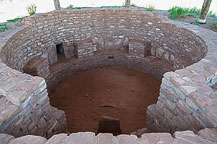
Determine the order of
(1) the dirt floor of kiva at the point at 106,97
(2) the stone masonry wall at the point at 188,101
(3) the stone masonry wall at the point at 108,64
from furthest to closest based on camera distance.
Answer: (3) the stone masonry wall at the point at 108,64 < (1) the dirt floor of kiva at the point at 106,97 < (2) the stone masonry wall at the point at 188,101

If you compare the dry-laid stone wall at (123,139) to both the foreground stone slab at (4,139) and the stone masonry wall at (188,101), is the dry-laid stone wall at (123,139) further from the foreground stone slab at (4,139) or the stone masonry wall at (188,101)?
the stone masonry wall at (188,101)

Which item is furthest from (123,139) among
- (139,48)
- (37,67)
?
(139,48)

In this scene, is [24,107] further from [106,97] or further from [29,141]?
[106,97]

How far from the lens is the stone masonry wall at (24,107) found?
8.56 feet

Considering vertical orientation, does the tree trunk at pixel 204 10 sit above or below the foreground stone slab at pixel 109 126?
above

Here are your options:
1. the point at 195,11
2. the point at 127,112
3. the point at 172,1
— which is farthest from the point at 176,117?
the point at 172,1

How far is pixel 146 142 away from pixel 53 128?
2139 millimetres

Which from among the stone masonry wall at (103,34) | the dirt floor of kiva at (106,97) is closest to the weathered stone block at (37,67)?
the stone masonry wall at (103,34)

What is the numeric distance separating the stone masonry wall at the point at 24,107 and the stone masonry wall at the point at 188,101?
210 cm

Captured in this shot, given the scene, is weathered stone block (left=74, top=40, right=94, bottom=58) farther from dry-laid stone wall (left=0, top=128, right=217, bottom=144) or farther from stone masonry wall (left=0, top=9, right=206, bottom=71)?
dry-laid stone wall (left=0, top=128, right=217, bottom=144)

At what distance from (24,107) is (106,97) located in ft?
11.0

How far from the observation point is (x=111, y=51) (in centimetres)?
764

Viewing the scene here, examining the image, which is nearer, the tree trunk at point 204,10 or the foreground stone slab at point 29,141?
the foreground stone slab at point 29,141

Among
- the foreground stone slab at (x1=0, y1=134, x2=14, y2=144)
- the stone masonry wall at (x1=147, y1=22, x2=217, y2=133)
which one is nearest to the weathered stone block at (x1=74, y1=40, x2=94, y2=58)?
the stone masonry wall at (x1=147, y1=22, x2=217, y2=133)
